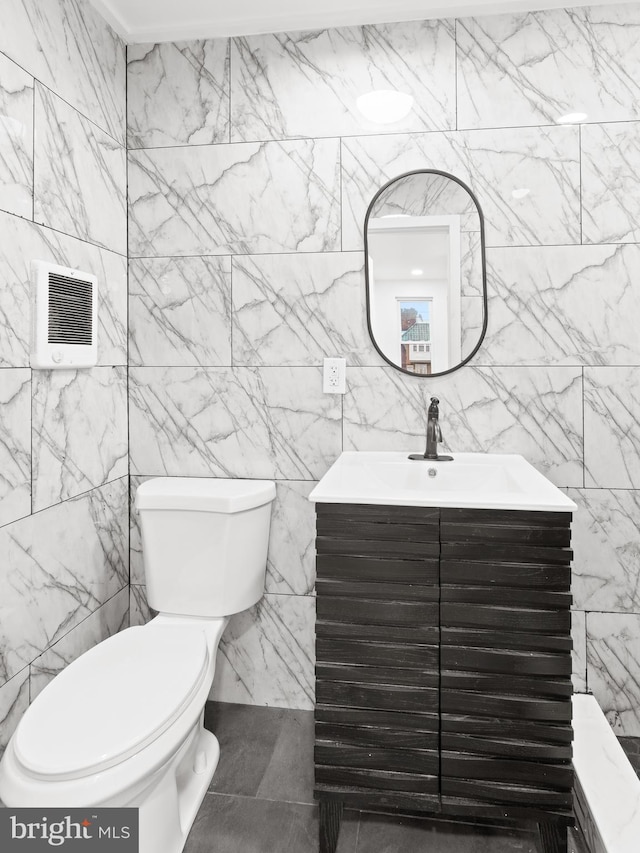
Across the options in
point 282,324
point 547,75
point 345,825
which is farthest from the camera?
Result: point 282,324

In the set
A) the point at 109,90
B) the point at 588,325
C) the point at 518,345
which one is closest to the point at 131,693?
the point at 518,345

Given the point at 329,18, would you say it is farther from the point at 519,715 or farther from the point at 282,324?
the point at 519,715

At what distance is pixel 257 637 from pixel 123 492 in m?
0.72

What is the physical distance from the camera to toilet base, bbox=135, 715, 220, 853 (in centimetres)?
134

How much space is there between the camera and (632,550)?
1.93 meters

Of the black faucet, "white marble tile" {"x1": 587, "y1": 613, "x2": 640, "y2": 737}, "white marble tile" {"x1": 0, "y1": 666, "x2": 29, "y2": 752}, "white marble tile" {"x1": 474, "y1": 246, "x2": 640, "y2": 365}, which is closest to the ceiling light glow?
"white marble tile" {"x1": 474, "y1": 246, "x2": 640, "y2": 365}

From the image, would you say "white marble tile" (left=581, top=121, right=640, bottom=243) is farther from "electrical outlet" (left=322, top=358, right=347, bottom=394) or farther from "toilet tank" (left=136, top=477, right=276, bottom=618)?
"toilet tank" (left=136, top=477, right=276, bottom=618)

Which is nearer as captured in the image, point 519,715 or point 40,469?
point 519,715

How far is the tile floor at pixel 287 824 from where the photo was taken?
1.52 meters

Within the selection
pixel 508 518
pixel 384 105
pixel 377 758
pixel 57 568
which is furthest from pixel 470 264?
pixel 57 568

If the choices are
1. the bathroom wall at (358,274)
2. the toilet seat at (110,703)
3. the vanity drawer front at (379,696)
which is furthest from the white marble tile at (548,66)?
the toilet seat at (110,703)

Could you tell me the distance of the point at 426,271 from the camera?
196 centimetres

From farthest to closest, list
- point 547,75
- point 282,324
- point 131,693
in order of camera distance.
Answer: point 282,324 < point 547,75 < point 131,693

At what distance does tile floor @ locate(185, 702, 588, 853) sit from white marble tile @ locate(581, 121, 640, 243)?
177cm
